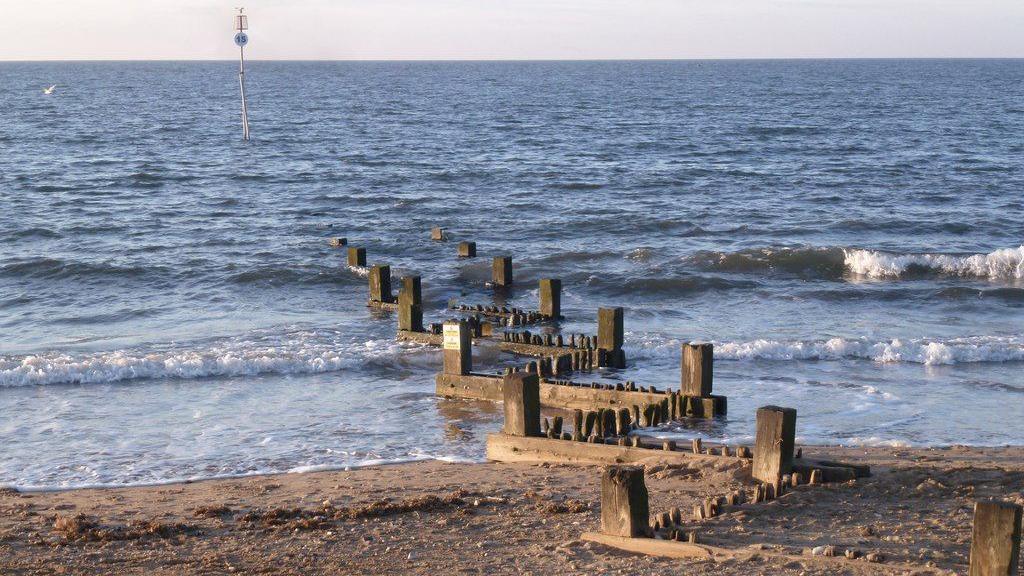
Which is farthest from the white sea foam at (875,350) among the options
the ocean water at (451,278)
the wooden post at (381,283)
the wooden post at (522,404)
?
the wooden post at (522,404)

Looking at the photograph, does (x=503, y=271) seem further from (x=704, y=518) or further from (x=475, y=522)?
(x=704, y=518)

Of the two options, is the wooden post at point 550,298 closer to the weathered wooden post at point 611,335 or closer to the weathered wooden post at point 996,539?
the weathered wooden post at point 611,335

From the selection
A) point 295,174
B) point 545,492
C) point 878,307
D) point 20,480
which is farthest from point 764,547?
point 295,174

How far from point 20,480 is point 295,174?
3388 cm

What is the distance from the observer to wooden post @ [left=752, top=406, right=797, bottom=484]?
32.9ft

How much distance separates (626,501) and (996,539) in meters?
2.46

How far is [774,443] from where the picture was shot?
401 inches

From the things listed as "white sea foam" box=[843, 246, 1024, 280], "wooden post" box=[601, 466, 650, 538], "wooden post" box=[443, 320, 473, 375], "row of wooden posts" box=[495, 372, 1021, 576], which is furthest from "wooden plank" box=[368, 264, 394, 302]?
"wooden post" box=[601, 466, 650, 538]

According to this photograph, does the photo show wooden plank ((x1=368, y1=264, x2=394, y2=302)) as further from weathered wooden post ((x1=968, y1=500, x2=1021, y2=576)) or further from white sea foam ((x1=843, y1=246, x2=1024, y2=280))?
weathered wooden post ((x1=968, y1=500, x2=1021, y2=576))

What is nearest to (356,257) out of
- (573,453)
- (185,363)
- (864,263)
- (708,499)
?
(185,363)

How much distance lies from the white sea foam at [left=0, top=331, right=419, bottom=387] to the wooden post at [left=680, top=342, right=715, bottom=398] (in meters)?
5.60

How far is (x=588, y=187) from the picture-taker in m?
40.5

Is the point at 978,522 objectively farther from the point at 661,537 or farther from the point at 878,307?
the point at 878,307

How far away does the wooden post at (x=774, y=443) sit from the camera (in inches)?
395
